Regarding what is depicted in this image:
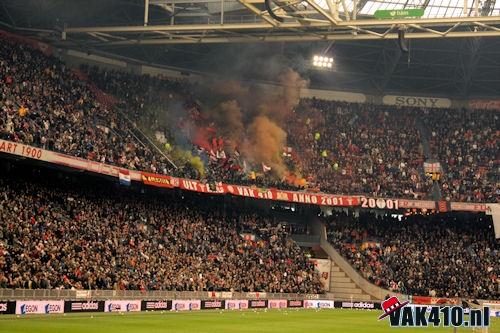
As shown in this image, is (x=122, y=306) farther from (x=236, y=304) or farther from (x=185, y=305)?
(x=236, y=304)

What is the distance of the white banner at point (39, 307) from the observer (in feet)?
118

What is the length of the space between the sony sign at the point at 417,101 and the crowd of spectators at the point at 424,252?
13245 millimetres

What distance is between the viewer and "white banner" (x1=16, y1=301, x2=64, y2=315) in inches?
1418

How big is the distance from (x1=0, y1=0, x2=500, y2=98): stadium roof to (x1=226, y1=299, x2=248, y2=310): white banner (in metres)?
17.4

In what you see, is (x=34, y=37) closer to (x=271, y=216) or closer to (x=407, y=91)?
(x=271, y=216)

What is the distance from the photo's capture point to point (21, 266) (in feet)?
131

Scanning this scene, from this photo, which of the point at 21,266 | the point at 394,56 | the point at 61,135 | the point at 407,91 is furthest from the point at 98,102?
the point at 407,91

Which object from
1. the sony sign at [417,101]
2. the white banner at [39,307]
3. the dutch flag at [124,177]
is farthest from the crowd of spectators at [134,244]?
the sony sign at [417,101]

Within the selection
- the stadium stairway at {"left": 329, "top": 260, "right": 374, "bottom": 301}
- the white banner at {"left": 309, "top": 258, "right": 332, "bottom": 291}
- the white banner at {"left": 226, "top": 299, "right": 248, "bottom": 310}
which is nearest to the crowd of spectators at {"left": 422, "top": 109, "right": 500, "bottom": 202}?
the stadium stairway at {"left": 329, "top": 260, "right": 374, "bottom": 301}

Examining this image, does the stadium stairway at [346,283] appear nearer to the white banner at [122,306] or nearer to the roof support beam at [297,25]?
the roof support beam at [297,25]

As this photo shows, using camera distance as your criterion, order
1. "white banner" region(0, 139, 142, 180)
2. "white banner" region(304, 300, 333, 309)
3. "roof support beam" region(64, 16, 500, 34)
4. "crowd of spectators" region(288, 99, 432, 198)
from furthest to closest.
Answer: "crowd of spectators" region(288, 99, 432, 198)
"white banner" region(304, 300, 333, 309)
"roof support beam" region(64, 16, 500, 34)
"white banner" region(0, 139, 142, 180)

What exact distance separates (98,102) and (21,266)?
73.4 feet

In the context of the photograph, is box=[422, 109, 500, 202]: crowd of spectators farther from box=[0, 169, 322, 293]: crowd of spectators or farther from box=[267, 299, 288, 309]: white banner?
box=[267, 299, 288, 309]: white banner

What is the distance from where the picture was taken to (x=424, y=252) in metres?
68.0
